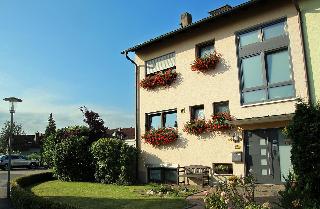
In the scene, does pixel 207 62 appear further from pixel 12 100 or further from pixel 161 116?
pixel 12 100

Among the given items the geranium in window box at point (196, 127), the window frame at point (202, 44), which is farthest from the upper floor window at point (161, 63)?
the geranium in window box at point (196, 127)

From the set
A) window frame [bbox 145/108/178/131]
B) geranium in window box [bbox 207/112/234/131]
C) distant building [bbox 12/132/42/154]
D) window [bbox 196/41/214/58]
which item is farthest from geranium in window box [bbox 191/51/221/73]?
distant building [bbox 12/132/42/154]

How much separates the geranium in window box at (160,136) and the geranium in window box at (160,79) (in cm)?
248

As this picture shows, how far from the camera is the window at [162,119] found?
1830cm

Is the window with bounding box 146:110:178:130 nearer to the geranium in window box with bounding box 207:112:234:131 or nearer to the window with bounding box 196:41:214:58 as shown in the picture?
the geranium in window box with bounding box 207:112:234:131

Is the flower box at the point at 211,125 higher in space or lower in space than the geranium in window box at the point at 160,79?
lower

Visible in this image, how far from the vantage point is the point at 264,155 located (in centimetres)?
1430

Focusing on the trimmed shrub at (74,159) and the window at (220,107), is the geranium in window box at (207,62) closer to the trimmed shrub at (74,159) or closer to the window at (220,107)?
the window at (220,107)

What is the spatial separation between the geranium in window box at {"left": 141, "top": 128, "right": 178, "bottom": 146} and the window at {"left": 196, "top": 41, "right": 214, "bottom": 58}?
13.5 feet

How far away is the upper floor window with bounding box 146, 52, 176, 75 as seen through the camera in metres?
18.8

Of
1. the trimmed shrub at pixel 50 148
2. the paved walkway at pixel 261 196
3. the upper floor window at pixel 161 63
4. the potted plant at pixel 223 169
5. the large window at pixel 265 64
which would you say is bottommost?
the paved walkway at pixel 261 196

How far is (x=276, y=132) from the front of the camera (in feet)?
46.4

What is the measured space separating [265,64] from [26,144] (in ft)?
212

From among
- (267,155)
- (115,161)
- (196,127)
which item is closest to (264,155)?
(267,155)
